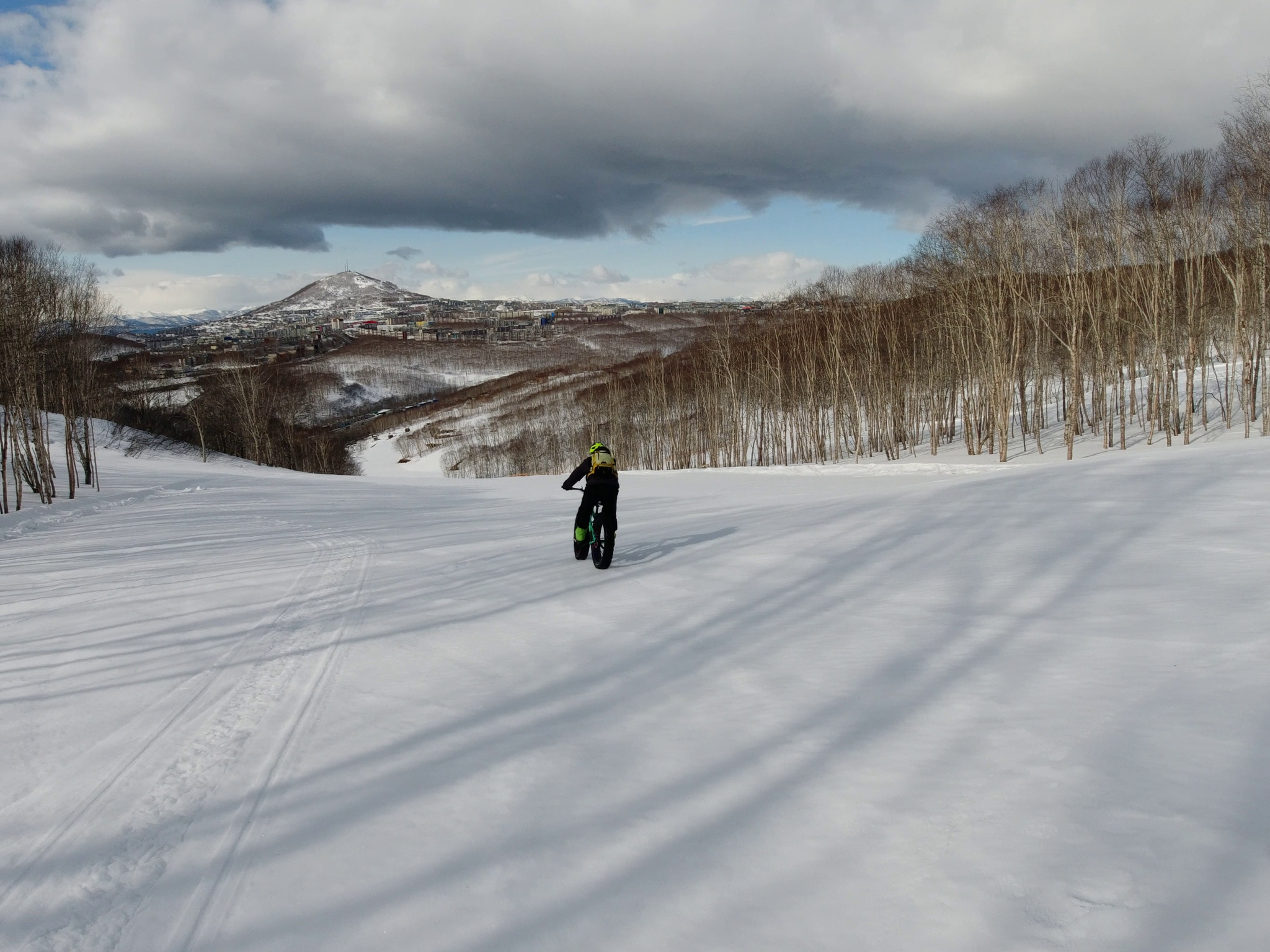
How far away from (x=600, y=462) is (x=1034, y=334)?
3287 centimetres

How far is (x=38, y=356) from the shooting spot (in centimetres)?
2520

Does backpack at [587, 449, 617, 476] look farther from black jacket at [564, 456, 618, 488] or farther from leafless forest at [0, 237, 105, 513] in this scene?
leafless forest at [0, 237, 105, 513]

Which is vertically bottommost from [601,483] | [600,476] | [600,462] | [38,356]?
[601,483]

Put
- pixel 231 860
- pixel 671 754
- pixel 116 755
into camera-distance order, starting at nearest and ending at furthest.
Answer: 1. pixel 231 860
2. pixel 671 754
3. pixel 116 755

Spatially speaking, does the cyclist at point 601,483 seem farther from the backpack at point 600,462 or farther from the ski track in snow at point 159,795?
the ski track in snow at point 159,795

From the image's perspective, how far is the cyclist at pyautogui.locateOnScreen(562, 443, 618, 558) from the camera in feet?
32.0

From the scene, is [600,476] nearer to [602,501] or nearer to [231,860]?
[602,501]

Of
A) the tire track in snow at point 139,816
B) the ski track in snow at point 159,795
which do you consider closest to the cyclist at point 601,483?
the ski track in snow at point 159,795

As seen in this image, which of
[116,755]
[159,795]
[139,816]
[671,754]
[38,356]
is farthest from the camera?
[38,356]

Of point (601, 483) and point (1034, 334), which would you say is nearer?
point (601, 483)

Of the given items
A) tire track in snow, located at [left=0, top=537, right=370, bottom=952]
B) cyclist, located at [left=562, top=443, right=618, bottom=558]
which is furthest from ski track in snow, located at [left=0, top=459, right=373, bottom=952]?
cyclist, located at [left=562, top=443, right=618, bottom=558]

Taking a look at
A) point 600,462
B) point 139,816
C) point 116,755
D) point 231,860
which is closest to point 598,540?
point 600,462

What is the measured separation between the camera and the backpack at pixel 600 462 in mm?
9766

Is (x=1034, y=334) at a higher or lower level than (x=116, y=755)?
higher
